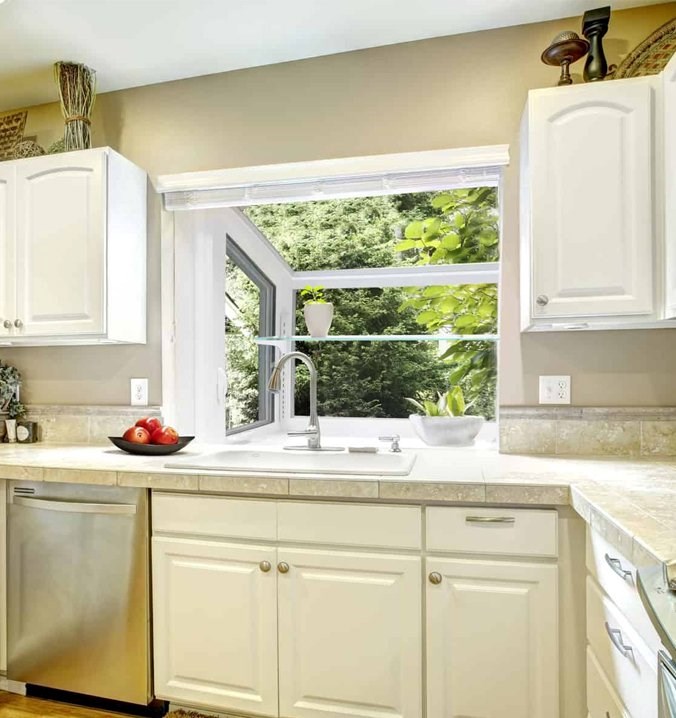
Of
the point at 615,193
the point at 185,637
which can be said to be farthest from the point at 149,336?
the point at 615,193

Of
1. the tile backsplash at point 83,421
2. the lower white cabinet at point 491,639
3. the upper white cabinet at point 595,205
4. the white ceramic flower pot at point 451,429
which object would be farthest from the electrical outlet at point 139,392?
the upper white cabinet at point 595,205

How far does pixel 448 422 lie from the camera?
233 centimetres

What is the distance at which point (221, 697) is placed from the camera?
5.77 feet

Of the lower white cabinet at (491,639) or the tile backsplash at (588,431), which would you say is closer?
the lower white cabinet at (491,639)

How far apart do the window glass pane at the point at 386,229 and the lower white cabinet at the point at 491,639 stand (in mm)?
1408

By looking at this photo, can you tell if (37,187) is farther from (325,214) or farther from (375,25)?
(375,25)

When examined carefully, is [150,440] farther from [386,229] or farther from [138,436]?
[386,229]

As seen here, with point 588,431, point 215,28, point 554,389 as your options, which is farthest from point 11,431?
point 588,431

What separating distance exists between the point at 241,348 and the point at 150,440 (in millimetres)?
776

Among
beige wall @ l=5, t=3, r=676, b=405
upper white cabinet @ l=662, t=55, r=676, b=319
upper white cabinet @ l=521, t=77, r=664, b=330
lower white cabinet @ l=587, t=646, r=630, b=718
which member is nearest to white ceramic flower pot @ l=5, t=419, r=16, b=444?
beige wall @ l=5, t=3, r=676, b=405

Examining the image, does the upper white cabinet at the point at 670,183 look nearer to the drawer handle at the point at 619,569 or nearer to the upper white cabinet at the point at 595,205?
the upper white cabinet at the point at 595,205

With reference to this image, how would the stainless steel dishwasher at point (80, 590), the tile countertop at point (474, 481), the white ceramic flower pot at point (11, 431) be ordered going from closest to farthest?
1. the tile countertop at point (474, 481)
2. the stainless steel dishwasher at point (80, 590)
3. the white ceramic flower pot at point (11, 431)

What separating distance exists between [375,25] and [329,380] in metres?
1.52

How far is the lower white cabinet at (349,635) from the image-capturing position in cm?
161
